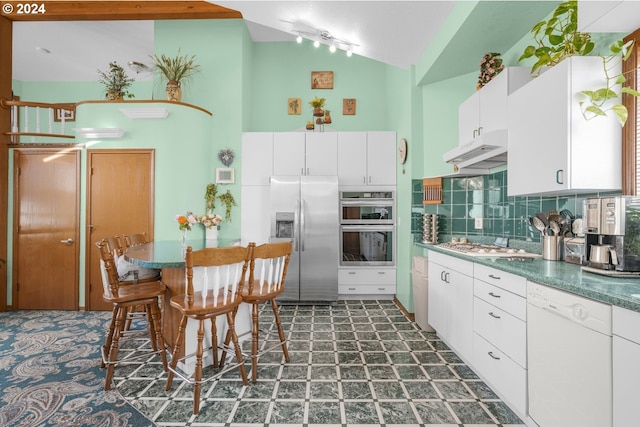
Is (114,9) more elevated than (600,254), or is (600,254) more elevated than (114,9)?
(114,9)

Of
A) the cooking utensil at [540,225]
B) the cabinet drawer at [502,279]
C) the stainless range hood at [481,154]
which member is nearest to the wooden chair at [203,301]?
the cabinet drawer at [502,279]

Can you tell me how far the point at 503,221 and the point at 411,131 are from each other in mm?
1473

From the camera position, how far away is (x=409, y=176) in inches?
150

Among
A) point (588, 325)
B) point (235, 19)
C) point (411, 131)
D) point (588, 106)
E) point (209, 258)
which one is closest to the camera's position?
point (588, 325)

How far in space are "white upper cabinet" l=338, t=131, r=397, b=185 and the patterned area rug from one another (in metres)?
3.32

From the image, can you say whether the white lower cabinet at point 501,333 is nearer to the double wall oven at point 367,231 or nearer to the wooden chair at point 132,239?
the double wall oven at point 367,231

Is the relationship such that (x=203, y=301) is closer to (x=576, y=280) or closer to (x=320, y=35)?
(x=576, y=280)

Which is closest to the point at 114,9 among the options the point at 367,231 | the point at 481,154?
the point at 367,231

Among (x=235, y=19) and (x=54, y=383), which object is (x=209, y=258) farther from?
(x=235, y=19)

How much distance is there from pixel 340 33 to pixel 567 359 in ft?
11.2

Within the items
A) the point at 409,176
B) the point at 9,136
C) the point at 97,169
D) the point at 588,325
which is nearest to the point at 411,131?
the point at 409,176

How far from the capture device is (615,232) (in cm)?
152

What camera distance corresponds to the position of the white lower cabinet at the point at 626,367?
43.1 inches

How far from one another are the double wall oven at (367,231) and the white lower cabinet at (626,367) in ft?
10.3
